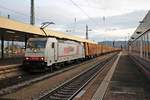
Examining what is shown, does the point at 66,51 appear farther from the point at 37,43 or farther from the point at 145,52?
the point at 145,52

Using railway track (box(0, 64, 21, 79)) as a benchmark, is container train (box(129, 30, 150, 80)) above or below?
above

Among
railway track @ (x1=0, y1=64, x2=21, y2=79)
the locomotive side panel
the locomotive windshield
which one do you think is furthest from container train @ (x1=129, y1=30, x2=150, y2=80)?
railway track @ (x1=0, y1=64, x2=21, y2=79)

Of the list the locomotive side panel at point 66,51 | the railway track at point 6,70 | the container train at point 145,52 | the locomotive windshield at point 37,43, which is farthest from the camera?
the locomotive side panel at point 66,51

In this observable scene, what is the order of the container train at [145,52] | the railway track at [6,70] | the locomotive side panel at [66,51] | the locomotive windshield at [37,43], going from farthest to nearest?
the locomotive side panel at [66,51], the locomotive windshield at [37,43], the railway track at [6,70], the container train at [145,52]

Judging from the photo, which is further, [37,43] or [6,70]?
[37,43]

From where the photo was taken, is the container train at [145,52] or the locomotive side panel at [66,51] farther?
the locomotive side panel at [66,51]

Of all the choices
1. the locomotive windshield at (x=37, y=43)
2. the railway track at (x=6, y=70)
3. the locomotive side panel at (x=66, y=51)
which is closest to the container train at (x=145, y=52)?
the locomotive side panel at (x=66, y=51)

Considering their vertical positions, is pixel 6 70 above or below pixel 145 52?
below

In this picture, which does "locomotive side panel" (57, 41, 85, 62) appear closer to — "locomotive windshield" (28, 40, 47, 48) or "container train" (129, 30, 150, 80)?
"locomotive windshield" (28, 40, 47, 48)

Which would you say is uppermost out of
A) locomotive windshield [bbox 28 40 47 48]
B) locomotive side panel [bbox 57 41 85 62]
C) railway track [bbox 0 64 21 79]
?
locomotive windshield [bbox 28 40 47 48]

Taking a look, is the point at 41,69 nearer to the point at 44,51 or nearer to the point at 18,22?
the point at 44,51

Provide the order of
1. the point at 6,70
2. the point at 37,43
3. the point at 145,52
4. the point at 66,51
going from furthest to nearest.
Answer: the point at 66,51, the point at 37,43, the point at 6,70, the point at 145,52

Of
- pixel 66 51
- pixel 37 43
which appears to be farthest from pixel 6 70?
pixel 66 51

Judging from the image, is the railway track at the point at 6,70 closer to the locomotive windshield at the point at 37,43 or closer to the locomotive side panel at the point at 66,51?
the locomotive windshield at the point at 37,43
